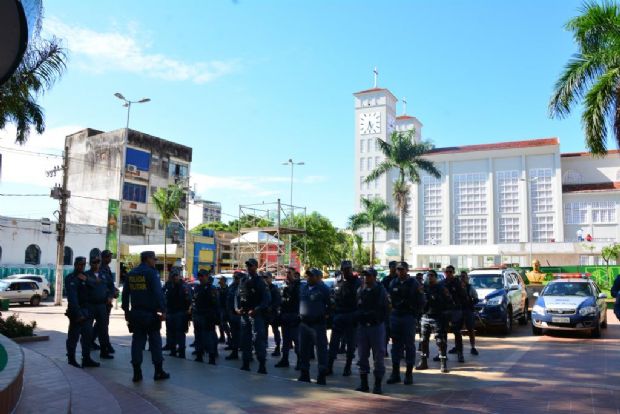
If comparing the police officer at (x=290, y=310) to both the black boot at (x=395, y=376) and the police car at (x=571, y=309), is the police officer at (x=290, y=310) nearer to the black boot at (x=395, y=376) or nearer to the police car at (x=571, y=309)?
the black boot at (x=395, y=376)

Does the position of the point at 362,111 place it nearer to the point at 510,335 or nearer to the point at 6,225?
the point at 6,225

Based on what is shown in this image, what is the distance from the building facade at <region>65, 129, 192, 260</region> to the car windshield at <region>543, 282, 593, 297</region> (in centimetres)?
3812

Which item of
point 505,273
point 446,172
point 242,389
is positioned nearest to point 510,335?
point 505,273

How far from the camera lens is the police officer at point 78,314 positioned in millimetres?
8852

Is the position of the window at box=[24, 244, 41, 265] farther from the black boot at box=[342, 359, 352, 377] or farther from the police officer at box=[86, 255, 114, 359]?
the black boot at box=[342, 359, 352, 377]

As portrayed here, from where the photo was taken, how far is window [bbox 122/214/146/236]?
49094 mm

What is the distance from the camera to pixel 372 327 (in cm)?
772

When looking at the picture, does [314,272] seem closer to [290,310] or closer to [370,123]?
[290,310]

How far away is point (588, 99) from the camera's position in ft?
55.2

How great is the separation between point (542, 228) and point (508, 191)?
6017 millimetres

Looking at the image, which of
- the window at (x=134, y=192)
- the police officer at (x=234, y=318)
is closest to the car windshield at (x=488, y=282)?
the police officer at (x=234, y=318)

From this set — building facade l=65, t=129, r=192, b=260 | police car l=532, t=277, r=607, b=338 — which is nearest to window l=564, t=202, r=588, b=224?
building facade l=65, t=129, r=192, b=260

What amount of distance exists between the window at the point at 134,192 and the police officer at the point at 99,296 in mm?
41101

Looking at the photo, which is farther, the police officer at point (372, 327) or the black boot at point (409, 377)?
the black boot at point (409, 377)
